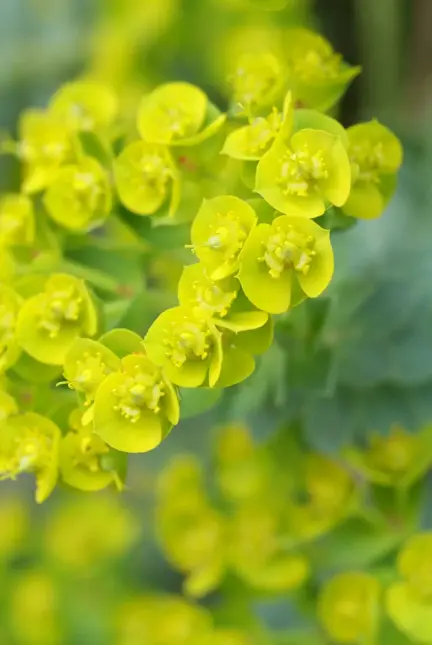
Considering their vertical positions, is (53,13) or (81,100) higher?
(81,100)

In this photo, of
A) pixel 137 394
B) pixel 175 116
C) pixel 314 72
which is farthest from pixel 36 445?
pixel 314 72

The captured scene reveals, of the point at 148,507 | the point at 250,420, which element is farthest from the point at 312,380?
the point at 148,507

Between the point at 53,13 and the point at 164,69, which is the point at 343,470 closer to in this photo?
the point at 164,69

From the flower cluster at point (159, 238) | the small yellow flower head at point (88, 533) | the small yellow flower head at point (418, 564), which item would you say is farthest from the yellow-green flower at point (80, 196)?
the small yellow flower head at point (88, 533)

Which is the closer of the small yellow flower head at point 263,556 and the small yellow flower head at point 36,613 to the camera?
the small yellow flower head at point 263,556

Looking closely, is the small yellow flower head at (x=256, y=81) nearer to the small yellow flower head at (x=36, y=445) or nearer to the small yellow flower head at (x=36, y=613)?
the small yellow flower head at (x=36, y=445)

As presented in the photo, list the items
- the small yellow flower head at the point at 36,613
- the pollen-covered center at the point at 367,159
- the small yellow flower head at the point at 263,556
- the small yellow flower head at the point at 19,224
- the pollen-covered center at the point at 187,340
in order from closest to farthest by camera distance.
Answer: the pollen-covered center at the point at 187,340, the pollen-covered center at the point at 367,159, the small yellow flower head at the point at 19,224, the small yellow flower head at the point at 263,556, the small yellow flower head at the point at 36,613

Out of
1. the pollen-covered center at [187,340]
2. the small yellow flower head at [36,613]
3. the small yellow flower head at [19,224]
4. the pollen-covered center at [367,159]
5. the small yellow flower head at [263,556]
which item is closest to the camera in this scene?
the pollen-covered center at [187,340]
